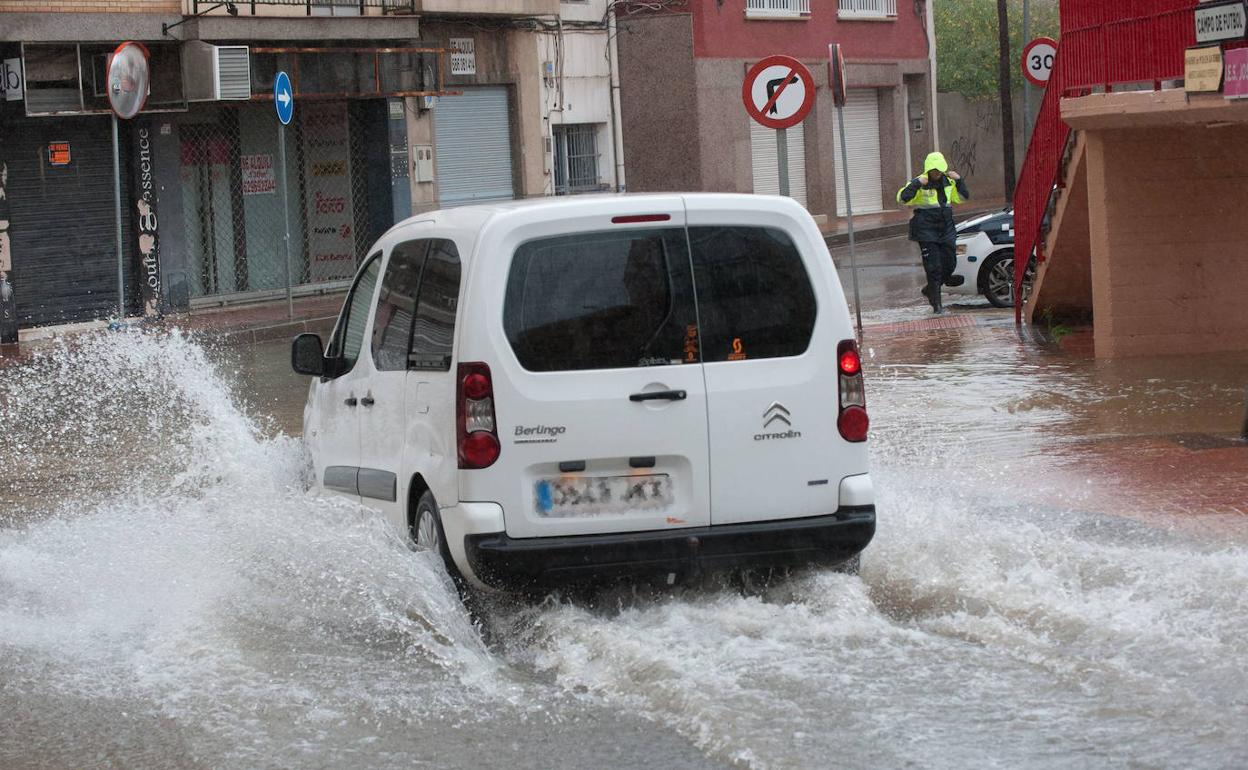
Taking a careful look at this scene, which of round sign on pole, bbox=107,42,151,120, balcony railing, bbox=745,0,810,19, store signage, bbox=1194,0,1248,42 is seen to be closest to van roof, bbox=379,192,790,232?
store signage, bbox=1194,0,1248,42

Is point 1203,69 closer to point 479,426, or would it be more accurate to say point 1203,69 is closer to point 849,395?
point 849,395

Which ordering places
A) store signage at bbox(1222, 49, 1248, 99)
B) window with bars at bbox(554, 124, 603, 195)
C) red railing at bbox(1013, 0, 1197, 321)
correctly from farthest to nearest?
window with bars at bbox(554, 124, 603, 195) → red railing at bbox(1013, 0, 1197, 321) → store signage at bbox(1222, 49, 1248, 99)

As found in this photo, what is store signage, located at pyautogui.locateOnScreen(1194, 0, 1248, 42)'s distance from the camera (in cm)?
1211

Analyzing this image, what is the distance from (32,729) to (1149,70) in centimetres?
1039

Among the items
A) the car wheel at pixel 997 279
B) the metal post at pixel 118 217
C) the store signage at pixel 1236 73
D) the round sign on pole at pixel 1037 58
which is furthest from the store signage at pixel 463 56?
the store signage at pixel 1236 73

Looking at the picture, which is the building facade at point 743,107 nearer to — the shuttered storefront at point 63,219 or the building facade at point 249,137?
the building facade at point 249,137

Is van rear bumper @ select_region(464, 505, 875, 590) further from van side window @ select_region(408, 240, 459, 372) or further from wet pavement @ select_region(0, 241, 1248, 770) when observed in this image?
van side window @ select_region(408, 240, 459, 372)

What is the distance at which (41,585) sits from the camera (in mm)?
7863

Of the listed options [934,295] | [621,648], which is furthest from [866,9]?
[621,648]

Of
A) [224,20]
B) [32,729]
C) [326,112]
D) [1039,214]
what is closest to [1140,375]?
[1039,214]

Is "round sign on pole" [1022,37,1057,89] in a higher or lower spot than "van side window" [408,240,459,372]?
higher

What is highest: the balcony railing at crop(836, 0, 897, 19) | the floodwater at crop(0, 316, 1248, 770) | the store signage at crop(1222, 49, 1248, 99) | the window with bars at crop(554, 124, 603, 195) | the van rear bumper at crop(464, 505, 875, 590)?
the balcony railing at crop(836, 0, 897, 19)

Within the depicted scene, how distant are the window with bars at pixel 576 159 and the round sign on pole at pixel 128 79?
466 inches

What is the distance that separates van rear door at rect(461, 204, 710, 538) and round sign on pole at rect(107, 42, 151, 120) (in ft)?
48.5
